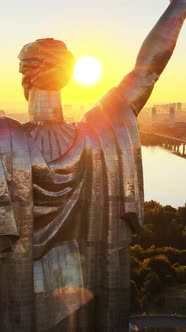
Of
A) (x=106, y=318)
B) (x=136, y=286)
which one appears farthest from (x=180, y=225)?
(x=106, y=318)

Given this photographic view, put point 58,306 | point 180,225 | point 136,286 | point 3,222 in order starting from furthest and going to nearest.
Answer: point 180,225, point 136,286, point 58,306, point 3,222

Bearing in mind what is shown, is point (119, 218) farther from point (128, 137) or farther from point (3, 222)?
point (3, 222)

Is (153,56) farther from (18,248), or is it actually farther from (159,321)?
(159,321)

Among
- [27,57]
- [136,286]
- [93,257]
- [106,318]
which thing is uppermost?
[27,57]

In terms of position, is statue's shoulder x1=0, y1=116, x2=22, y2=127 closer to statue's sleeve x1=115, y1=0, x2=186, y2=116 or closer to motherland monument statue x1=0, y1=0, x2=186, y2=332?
motherland monument statue x1=0, y1=0, x2=186, y2=332

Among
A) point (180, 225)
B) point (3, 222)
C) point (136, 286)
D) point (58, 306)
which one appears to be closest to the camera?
point (3, 222)

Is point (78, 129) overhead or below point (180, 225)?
overhead

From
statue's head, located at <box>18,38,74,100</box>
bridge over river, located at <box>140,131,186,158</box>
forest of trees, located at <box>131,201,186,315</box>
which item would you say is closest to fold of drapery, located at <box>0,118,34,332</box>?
statue's head, located at <box>18,38,74,100</box>

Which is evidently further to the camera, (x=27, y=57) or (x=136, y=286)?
(x=136, y=286)
